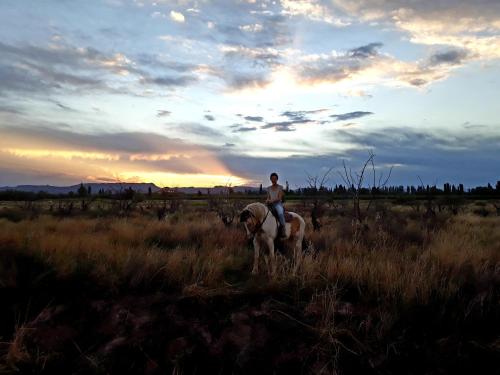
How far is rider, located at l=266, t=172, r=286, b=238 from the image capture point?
10.3m

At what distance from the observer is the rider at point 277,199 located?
33.9 ft

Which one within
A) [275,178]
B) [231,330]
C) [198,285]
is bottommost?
[231,330]

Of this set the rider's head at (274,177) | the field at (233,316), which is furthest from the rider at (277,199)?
the field at (233,316)

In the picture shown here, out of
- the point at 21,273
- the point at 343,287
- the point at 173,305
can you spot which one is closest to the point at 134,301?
the point at 173,305

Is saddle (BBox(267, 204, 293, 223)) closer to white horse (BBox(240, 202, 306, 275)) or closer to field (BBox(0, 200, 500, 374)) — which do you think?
white horse (BBox(240, 202, 306, 275))

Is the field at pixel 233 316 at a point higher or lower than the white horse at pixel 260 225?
lower

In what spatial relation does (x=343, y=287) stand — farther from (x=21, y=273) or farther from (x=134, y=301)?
(x=21, y=273)

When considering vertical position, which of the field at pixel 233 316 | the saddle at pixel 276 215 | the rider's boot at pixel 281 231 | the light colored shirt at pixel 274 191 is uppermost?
the light colored shirt at pixel 274 191

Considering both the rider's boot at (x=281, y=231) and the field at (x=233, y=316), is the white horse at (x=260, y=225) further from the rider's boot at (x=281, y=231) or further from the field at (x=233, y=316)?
the field at (x=233, y=316)

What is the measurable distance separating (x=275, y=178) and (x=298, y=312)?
4.41m

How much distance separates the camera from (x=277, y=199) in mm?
10625

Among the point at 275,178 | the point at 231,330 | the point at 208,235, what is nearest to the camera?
the point at 231,330

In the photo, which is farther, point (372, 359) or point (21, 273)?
point (21, 273)

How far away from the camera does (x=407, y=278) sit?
24.3 feet
